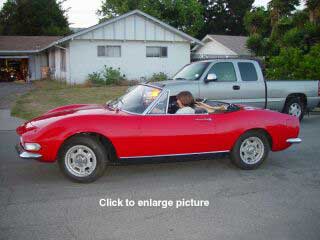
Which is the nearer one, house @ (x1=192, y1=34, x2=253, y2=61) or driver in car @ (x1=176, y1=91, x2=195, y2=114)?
driver in car @ (x1=176, y1=91, x2=195, y2=114)

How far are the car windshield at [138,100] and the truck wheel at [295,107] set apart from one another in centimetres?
611

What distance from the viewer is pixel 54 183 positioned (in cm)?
605

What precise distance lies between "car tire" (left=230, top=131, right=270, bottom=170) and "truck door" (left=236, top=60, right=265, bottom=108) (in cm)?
446

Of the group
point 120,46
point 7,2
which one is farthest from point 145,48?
point 7,2

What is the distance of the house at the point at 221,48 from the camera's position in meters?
38.7

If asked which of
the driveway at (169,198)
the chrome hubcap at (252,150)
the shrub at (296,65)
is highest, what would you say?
the shrub at (296,65)

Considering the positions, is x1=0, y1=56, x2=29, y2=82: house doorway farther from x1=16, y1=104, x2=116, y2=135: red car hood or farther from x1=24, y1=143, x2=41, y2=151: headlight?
x1=24, y1=143, x2=41, y2=151: headlight

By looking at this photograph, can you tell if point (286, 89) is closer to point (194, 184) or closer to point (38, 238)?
point (194, 184)

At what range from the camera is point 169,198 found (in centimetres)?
545

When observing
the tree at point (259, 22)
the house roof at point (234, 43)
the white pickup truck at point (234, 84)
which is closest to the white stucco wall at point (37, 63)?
the house roof at point (234, 43)

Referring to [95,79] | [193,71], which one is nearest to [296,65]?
[193,71]

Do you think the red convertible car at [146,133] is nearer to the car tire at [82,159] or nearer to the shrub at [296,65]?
the car tire at [82,159]

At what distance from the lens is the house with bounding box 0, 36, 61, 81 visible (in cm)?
3581

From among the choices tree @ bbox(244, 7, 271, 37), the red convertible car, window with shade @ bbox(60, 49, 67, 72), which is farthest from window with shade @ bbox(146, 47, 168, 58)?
the red convertible car
